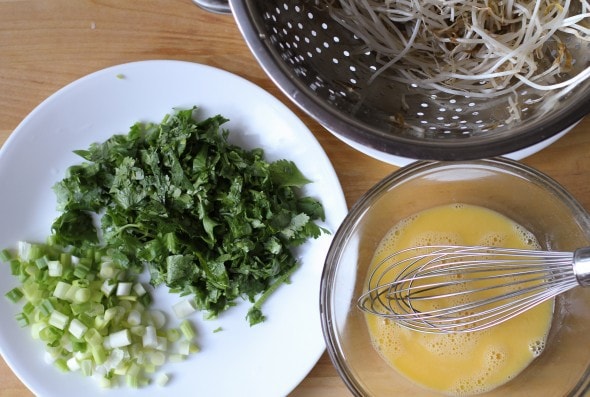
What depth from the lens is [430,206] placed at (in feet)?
4.20

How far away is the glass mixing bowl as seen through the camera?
1236 millimetres

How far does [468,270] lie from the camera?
123 cm

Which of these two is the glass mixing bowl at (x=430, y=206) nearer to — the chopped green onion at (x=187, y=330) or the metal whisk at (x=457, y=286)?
the metal whisk at (x=457, y=286)

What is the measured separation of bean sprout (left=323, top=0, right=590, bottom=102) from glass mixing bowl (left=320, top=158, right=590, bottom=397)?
7.5 inches

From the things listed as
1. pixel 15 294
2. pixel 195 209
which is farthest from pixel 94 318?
pixel 195 209

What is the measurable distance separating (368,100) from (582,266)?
1.33ft

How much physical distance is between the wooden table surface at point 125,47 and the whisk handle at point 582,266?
42 cm

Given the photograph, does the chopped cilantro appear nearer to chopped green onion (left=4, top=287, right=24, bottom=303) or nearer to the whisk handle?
chopped green onion (left=4, top=287, right=24, bottom=303)

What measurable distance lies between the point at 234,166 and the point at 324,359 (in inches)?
16.6

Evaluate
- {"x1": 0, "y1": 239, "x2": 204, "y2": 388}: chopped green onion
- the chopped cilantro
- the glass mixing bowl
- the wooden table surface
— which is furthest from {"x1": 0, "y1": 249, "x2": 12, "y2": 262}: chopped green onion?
the glass mixing bowl

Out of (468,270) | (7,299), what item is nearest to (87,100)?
(7,299)

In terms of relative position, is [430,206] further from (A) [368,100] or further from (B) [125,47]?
(B) [125,47]

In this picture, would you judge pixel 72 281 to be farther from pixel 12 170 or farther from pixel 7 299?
pixel 12 170

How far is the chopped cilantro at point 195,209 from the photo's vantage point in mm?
1283
